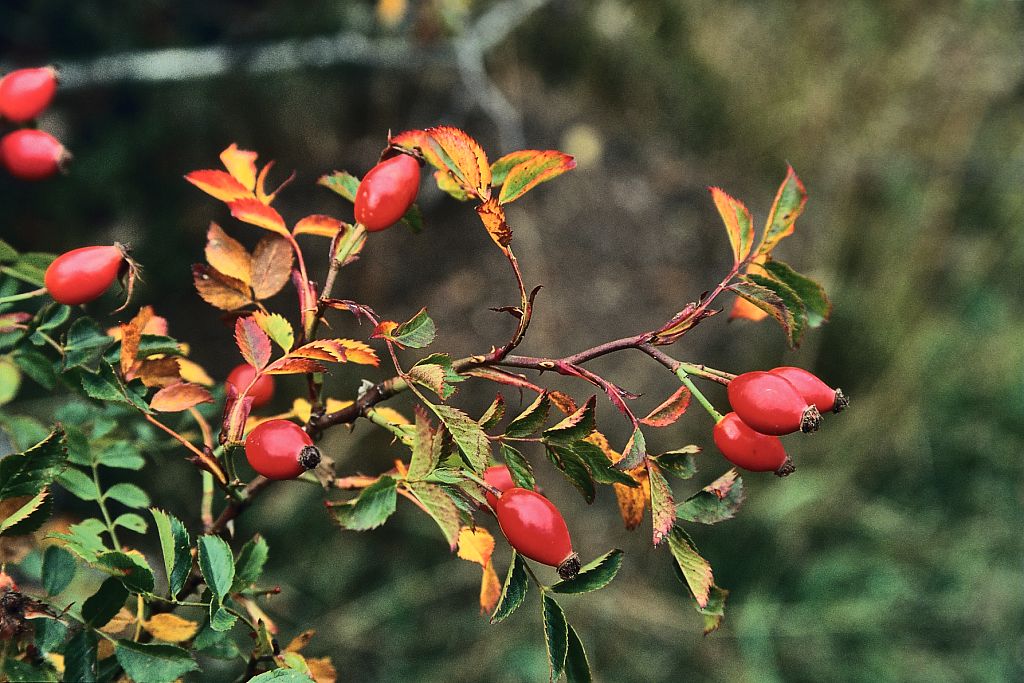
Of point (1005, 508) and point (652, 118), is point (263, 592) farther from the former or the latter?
point (652, 118)

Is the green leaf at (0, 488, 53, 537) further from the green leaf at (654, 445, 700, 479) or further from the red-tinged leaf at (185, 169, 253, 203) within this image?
the green leaf at (654, 445, 700, 479)

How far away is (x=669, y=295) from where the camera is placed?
8.09 feet

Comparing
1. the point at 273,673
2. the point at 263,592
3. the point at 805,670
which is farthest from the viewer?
the point at 805,670

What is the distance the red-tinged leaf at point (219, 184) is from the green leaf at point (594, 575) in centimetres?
32

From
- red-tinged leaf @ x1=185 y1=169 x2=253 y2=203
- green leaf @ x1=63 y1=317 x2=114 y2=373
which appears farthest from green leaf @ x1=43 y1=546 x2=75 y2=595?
red-tinged leaf @ x1=185 y1=169 x2=253 y2=203

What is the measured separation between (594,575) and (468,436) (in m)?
0.13

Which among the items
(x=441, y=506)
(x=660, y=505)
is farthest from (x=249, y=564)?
(x=660, y=505)

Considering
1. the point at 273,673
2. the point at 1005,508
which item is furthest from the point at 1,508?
the point at 1005,508

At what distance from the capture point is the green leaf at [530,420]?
46cm

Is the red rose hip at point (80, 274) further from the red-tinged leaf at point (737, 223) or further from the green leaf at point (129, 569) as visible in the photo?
the red-tinged leaf at point (737, 223)

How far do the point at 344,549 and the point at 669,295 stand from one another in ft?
3.88

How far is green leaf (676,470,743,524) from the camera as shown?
50cm

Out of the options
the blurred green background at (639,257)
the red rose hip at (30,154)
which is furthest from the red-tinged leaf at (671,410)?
the blurred green background at (639,257)

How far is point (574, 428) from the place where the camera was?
445 mm
